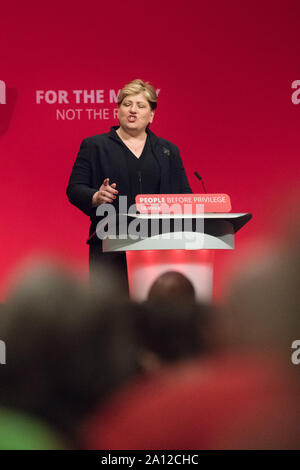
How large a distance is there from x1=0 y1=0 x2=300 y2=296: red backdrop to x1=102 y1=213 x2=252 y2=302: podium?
4.83ft

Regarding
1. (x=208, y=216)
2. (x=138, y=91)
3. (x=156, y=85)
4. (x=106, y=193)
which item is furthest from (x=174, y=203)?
(x=156, y=85)

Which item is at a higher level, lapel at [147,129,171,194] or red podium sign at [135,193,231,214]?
lapel at [147,129,171,194]

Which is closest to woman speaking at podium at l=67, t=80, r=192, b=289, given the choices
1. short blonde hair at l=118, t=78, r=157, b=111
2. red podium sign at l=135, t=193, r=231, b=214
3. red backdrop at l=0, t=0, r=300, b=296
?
short blonde hair at l=118, t=78, r=157, b=111

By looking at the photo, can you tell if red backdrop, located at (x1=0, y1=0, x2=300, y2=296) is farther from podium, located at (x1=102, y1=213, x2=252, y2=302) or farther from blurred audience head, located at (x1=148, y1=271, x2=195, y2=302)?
blurred audience head, located at (x1=148, y1=271, x2=195, y2=302)

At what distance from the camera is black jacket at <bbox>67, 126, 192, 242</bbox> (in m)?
1.43

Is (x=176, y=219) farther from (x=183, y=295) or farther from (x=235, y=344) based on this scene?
(x=235, y=344)

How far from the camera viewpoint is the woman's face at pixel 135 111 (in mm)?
1398

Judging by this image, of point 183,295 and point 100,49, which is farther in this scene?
point 100,49

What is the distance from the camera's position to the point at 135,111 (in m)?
1.40

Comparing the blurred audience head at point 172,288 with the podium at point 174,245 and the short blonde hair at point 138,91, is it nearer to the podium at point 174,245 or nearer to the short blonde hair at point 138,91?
the podium at point 174,245

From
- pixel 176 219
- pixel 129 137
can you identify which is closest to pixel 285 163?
pixel 129 137

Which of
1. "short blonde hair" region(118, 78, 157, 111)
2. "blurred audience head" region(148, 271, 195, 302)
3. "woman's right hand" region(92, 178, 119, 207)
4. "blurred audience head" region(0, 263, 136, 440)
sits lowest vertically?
"blurred audience head" region(0, 263, 136, 440)

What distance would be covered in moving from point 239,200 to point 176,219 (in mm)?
1603

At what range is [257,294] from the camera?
2.75 ft
